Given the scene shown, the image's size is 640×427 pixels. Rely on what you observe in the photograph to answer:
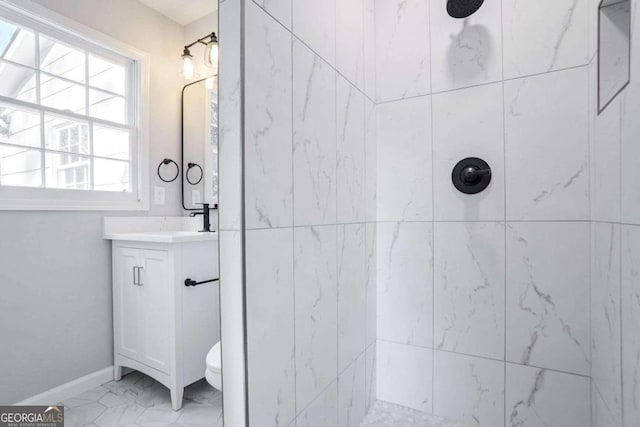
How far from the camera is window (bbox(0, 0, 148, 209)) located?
4.89 ft

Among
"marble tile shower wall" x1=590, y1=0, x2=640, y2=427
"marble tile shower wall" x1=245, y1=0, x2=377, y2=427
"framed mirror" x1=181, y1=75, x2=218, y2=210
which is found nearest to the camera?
"marble tile shower wall" x1=590, y1=0, x2=640, y2=427

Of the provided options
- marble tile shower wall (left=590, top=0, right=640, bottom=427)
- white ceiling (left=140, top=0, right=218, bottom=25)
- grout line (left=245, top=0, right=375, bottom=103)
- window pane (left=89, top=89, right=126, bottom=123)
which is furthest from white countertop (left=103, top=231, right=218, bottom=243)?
marble tile shower wall (left=590, top=0, right=640, bottom=427)

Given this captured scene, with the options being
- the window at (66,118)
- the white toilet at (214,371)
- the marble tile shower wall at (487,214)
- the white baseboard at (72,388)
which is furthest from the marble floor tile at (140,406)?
the window at (66,118)

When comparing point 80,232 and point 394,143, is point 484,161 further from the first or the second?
point 80,232

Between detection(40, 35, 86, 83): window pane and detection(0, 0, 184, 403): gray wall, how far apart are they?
0.61ft

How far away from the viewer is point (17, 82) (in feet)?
4.98

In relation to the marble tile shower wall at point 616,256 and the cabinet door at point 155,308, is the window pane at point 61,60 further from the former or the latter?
the marble tile shower wall at point 616,256

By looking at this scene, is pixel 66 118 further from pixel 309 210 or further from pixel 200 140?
pixel 309 210

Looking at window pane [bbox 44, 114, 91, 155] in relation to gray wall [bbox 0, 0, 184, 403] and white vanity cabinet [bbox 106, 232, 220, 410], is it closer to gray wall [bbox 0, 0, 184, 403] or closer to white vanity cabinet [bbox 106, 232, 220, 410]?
gray wall [bbox 0, 0, 184, 403]

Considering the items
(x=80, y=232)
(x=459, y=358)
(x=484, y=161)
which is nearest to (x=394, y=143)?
(x=484, y=161)

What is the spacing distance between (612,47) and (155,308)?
229cm

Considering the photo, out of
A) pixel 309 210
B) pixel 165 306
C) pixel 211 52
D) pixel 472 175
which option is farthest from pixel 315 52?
pixel 165 306

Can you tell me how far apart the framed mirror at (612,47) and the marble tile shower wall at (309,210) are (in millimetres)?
899

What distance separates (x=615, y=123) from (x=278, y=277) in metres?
1.11
